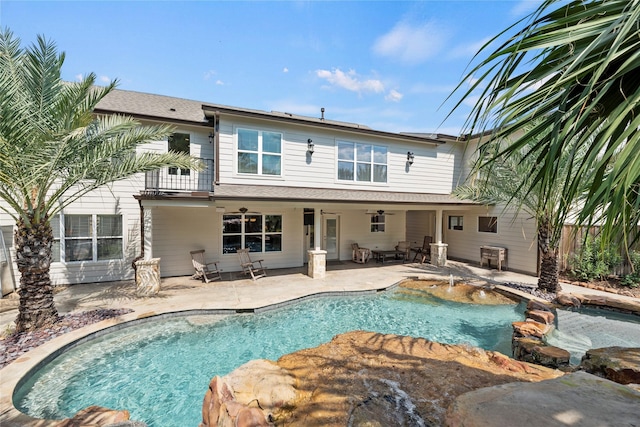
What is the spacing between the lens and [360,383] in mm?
3938

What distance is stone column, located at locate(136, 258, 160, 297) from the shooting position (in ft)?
27.1

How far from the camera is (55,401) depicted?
422 cm

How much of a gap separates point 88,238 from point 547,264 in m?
15.3

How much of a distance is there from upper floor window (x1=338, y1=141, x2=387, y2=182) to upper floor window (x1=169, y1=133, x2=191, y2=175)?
603cm

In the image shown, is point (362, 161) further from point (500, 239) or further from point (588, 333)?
point (588, 333)

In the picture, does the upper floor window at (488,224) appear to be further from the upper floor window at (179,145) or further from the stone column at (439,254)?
the upper floor window at (179,145)

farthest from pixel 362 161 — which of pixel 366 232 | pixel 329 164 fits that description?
pixel 366 232

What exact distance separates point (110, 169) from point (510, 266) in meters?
14.9

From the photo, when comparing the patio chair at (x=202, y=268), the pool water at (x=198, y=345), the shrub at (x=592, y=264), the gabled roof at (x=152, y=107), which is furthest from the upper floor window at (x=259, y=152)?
the shrub at (x=592, y=264)

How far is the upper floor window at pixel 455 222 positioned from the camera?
48.7 ft

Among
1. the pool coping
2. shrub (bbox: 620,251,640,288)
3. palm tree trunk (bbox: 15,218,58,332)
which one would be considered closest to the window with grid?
the pool coping

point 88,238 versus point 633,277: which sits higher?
point 88,238

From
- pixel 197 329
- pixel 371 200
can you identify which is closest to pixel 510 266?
pixel 371 200

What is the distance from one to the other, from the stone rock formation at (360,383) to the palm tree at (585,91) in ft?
9.71
